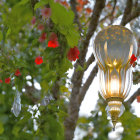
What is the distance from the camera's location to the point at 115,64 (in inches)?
37.7

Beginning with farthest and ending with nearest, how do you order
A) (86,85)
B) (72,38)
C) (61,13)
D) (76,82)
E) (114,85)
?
(86,85) → (76,82) → (114,85) → (72,38) → (61,13)

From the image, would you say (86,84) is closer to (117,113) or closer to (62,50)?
(117,113)

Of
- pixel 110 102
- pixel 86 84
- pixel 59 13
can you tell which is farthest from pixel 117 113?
pixel 86 84

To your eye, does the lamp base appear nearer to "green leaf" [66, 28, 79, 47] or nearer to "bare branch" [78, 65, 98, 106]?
"green leaf" [66, 28, 79, 47]

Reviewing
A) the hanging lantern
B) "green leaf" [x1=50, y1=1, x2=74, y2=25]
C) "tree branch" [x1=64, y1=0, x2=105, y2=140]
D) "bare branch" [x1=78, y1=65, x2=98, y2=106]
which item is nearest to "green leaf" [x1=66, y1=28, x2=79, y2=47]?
"green leaf" [x1=50, y1=1, x2=74, y2=25]

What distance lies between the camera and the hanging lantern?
929 millimetres

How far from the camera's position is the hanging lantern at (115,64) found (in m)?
0.93

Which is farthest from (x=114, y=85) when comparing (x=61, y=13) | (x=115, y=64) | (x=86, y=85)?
(x=86, y=85)

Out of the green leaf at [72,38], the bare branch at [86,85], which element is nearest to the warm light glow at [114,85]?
the green leaf at [72,38]

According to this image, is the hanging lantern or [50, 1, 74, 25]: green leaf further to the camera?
the hanging lantern

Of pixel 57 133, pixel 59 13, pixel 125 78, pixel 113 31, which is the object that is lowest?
pixel 57 133

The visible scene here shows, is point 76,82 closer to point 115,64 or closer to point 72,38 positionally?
point 115,64

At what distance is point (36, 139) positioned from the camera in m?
0.57

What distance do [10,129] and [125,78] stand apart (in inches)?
20.3
